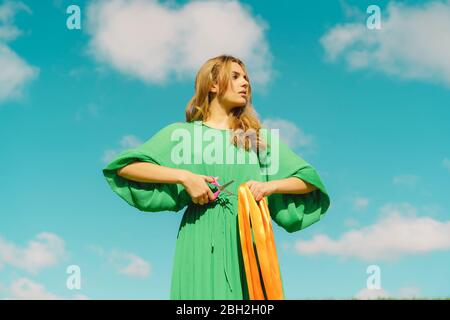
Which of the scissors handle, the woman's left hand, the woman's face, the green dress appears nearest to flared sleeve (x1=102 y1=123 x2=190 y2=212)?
the green dress

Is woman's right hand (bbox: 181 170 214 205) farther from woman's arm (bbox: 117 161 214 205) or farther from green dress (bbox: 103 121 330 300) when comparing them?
green dress (bbox: 103 121 330 300)

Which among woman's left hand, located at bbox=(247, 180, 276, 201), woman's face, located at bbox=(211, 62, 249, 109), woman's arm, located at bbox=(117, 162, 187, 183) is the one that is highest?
woman's face, located at bbox=(211, 62, 249, 109)

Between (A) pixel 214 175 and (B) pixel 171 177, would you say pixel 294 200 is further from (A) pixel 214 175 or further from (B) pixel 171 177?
(B) pixel 171 177

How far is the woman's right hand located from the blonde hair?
603mm

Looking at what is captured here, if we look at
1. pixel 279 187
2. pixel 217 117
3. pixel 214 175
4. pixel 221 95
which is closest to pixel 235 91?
pixel 221 95

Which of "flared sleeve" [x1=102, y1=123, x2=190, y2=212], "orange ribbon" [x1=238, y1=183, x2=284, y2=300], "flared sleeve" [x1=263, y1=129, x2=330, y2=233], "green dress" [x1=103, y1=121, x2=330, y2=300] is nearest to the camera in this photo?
"orange ribbon" [x1=238, y1=183, x2=284, y2=300]

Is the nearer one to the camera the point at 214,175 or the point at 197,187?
the point at 197,187

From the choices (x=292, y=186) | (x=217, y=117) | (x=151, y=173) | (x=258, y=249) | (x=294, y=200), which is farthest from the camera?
(x=217, y=117)

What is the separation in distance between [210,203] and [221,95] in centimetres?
88

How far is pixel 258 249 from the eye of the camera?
4379mm

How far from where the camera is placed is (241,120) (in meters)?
5.07

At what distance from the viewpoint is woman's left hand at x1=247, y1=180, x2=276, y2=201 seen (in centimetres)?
454
